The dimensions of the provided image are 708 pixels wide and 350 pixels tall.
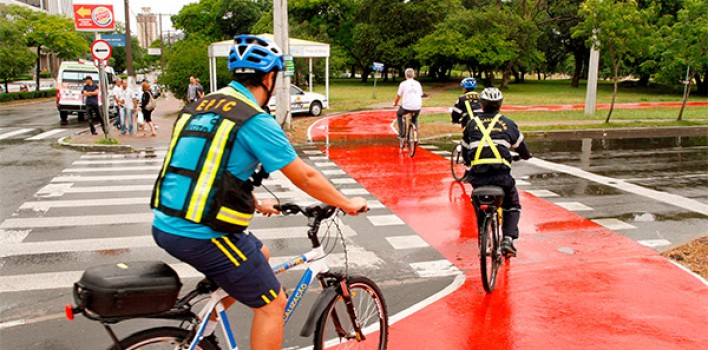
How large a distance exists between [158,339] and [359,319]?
1.45 meters

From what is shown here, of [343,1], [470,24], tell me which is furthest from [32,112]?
[343,1]

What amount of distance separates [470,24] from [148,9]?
438 ft

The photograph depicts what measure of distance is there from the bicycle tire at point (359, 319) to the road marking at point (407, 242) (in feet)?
10.4

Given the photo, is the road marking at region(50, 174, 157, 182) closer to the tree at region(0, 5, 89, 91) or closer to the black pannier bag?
the black pannier bag

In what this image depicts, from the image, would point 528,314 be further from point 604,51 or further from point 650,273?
point 604,51

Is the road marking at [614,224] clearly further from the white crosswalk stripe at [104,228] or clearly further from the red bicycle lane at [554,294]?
the white crosswalk stripe at [104,228]

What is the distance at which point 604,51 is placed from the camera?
21.3 metres

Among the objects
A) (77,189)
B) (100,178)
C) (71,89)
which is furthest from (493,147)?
(71,89)

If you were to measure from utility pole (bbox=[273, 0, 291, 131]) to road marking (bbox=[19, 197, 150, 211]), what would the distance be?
27.7 feet

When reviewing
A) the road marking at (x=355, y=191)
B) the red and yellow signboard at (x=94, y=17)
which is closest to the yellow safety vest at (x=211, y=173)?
the road marking at (x=355, y=191)

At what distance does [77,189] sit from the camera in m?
10.6

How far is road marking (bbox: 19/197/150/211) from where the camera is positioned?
9.34 metres

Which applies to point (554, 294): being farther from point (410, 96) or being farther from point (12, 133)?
point (12, 133)

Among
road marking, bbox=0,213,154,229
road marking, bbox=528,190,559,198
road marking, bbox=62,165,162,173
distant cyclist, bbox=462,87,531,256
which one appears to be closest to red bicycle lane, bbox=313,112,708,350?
road marking, bbox=528,190,559,198
